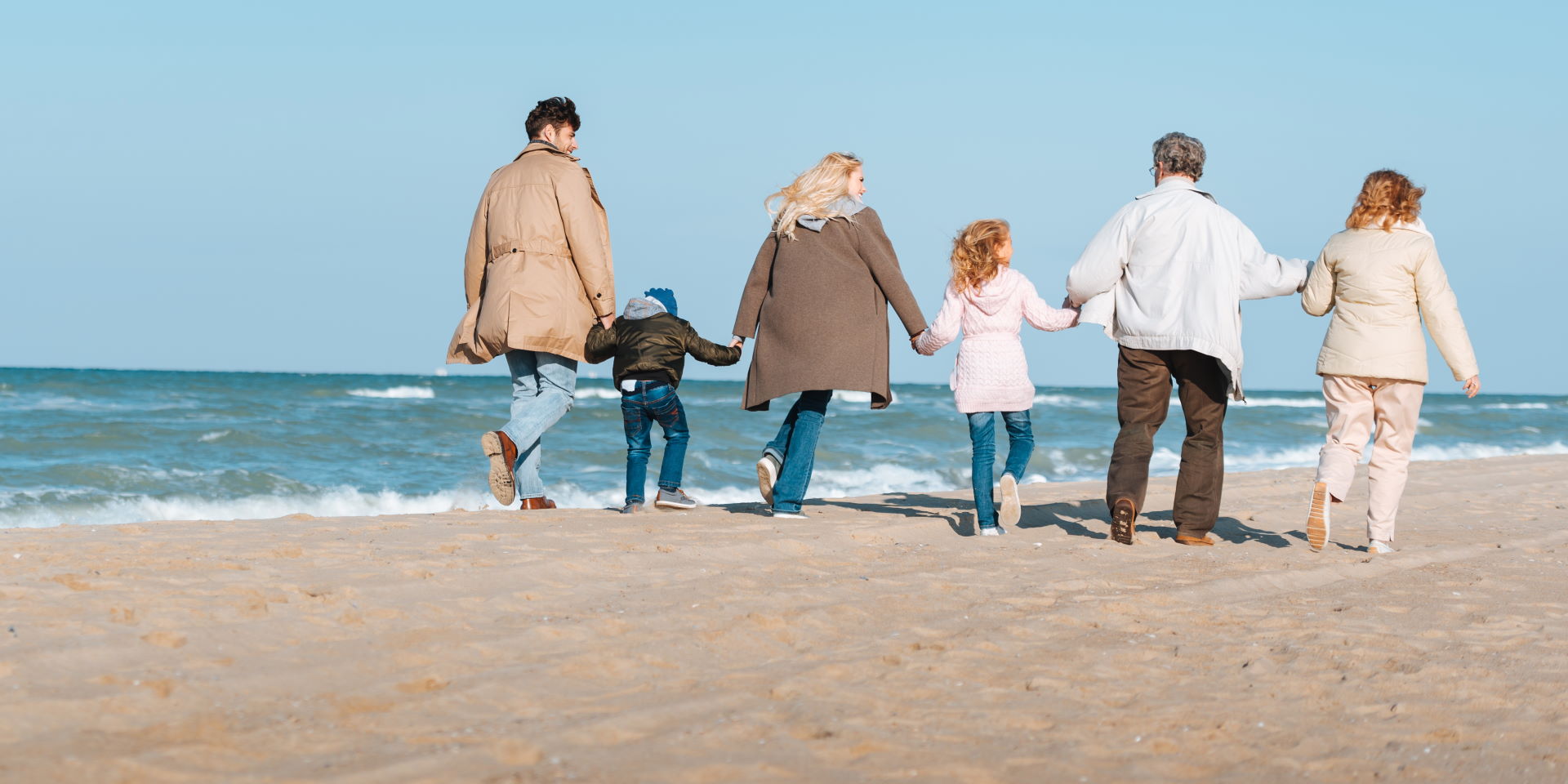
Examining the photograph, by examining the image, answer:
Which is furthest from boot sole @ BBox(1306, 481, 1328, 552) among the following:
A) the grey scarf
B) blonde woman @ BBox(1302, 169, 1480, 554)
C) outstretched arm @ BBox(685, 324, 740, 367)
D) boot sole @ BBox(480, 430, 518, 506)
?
boot sole @ BBox(480, 430, 518, 506)

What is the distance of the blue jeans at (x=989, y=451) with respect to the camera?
553cm

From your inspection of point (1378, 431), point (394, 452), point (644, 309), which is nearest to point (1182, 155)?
point (1378, 431)

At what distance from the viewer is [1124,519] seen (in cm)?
536

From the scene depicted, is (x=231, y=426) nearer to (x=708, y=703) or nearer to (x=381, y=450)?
(x=381, y=450)

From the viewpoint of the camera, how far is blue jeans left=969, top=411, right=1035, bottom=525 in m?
5.53

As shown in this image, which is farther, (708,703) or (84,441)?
(84,441)

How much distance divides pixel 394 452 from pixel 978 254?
8684 millimetres

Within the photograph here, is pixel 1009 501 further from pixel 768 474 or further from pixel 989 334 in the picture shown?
pixel 768 474

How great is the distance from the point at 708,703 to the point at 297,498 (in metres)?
7.58

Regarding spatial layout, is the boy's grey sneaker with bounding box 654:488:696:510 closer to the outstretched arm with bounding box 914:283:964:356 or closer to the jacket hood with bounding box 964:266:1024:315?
the outstretched arm with bounding box 914:283:964:356

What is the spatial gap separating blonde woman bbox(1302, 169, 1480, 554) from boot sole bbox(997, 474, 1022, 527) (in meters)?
1.27

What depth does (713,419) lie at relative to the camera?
18219 millimetres

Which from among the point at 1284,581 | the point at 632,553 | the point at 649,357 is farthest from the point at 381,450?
the point at 1284,581

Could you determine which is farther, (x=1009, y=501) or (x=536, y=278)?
(x=536, y=278)
